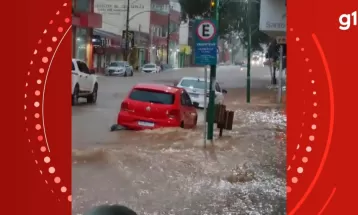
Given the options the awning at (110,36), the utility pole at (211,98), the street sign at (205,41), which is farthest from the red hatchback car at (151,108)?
the awning at (110,36)

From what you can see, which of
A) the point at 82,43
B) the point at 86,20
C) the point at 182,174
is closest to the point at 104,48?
the point at 82,43

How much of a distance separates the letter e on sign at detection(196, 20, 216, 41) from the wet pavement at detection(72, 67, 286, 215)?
2.27 m

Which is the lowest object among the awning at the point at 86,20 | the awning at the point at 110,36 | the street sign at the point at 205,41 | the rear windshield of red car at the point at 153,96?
the rear windshield of red car at the point at 153,96

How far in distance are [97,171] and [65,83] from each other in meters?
3.86

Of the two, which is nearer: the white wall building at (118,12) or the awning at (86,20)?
the awning at (86,20)

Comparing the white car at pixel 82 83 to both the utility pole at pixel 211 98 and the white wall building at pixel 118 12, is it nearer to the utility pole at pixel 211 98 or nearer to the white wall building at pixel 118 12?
the utility pole at pixel 211 98

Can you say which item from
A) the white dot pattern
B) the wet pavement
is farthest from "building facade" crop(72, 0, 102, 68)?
the white dot pattern

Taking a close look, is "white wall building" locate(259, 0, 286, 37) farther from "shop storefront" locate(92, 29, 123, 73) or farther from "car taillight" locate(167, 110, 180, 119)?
"shop storefront" locate(92, 29, 123, 73)

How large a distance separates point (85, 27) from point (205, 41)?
33897mm

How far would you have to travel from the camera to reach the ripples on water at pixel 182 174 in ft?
26.2

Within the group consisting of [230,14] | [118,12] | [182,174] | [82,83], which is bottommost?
[182,174]

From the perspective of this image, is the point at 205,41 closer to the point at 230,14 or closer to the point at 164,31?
the point at 230,14

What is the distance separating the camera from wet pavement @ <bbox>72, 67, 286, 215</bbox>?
803 cm

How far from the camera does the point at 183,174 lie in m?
10.0
